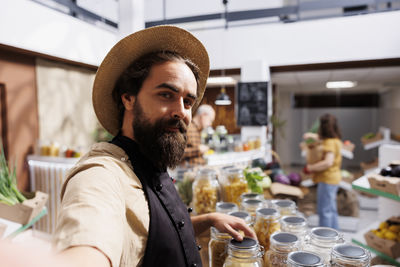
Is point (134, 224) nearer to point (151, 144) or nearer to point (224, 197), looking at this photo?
point (151, 144)

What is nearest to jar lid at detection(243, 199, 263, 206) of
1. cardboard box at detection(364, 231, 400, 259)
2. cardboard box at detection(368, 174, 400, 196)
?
cardboard box at detection(368, 174, 400, 196)

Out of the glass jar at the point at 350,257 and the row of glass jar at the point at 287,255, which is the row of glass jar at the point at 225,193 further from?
the glass jar at the point at 350,257

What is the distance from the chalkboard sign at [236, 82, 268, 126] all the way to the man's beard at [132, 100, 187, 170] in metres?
4.68

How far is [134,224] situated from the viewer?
0.67 m

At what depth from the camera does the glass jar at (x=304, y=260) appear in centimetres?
69

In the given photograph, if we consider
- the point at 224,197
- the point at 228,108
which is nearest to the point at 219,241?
the point at 224,197

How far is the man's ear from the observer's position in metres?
0.88

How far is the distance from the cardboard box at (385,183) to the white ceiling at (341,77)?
4864mm

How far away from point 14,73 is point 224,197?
3.87m

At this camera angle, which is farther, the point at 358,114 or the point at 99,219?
the point at 358,114

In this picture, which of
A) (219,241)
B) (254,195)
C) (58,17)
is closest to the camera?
(219,241)

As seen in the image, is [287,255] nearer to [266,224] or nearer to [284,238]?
[284,238]

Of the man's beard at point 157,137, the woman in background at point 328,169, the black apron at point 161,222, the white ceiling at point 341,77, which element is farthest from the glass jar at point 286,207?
the white ceiling at point 341,77

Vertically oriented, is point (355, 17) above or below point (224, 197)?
above
